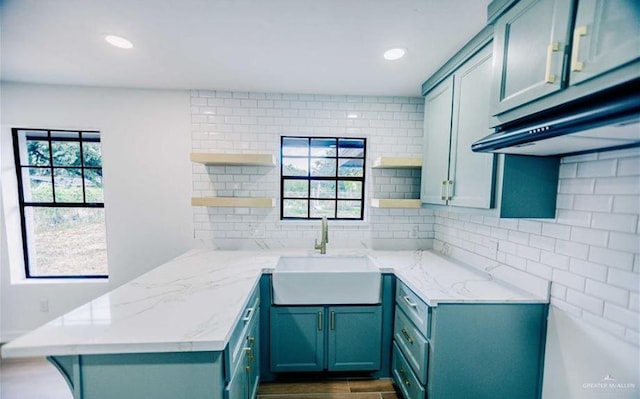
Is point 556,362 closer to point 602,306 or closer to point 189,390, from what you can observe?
point 602,306

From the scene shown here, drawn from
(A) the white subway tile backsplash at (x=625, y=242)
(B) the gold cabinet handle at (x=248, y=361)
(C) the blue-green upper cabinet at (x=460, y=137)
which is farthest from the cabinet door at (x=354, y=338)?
(A) the white subway tile backsplash at (x=625, y=242)

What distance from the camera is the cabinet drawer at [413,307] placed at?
4.56 ft

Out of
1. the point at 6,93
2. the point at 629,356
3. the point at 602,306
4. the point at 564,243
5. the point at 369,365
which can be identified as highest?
the point at 6,93

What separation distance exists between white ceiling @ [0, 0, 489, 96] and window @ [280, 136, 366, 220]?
58 cm

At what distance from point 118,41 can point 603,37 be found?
2.35 meters

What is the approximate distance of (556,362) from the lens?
122 cm

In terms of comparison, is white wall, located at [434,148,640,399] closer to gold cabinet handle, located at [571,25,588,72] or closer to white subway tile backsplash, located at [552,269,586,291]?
white subway tile backsplash, located at [552,269,586,291]

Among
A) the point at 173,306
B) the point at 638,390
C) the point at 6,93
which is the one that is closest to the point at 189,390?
the point at 173,306

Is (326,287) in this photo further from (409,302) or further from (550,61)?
(550,61)

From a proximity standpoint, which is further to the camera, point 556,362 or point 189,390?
point 556,362

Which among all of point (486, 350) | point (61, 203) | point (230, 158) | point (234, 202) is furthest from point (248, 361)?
point (61, 203)

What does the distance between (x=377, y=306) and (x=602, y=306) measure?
119 cm

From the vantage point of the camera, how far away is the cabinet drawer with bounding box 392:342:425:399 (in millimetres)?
1461

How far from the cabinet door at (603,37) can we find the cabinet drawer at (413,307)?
125 centimetres
